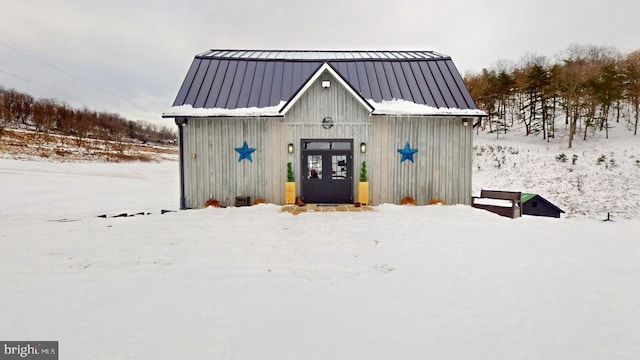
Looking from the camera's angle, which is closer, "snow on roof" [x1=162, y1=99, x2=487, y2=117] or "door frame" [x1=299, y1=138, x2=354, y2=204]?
"snow on roof" [x1=162, y1=99, x2=487, y2=117]

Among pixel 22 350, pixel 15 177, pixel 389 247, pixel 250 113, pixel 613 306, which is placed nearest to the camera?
pixel 22 350

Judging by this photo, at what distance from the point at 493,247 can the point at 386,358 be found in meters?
4.43

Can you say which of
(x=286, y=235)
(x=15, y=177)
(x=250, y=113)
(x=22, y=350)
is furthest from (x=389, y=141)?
(x=15, y=177)

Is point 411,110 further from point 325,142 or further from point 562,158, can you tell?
point 562,158

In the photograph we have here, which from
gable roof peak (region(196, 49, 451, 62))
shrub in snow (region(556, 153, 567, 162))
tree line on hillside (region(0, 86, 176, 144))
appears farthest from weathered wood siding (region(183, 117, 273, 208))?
tree line on hillside (region(0, 86, 176, 144))

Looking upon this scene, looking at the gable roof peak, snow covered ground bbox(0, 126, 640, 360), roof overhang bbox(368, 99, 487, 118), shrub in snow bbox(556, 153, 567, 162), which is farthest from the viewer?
shrub in snow bbox(556, 153, 567, 162)

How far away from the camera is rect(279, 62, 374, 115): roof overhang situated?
9695 mm

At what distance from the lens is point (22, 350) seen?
2711 mm

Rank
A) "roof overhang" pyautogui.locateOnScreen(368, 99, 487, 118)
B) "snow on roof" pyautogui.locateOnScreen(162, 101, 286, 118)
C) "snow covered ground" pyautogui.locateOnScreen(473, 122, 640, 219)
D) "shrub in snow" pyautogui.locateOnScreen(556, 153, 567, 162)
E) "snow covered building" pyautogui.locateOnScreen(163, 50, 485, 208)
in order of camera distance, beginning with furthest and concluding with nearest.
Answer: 1. "shrub in snow" pyautogui.locateOnScreen(556, 153, 567, 162)
2. "snow covered ground" pyautogui.locateOnScreen(473, 122, 640, 219)
3. "snow covered building" pyautogui.locateOnScreen(163, 50, 485, 208)
4. "roof overhang" pyautogui.locateOnScreen(368, 99, 487, 118)
5. "snow on roof" pyautogui.locateOnScreen(162, 101, 286, 118)

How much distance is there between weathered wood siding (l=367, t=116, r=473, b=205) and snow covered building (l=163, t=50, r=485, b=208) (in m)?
0.04

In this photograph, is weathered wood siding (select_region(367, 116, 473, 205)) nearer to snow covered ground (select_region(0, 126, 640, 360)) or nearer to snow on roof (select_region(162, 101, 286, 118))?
snow covered ground (select_region(0, 126, 640, 360))

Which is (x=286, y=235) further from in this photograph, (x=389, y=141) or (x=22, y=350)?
(x=389, y=141)

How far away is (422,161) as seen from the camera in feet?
33.7

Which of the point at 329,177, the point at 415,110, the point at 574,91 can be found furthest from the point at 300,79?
the point at 574,91
